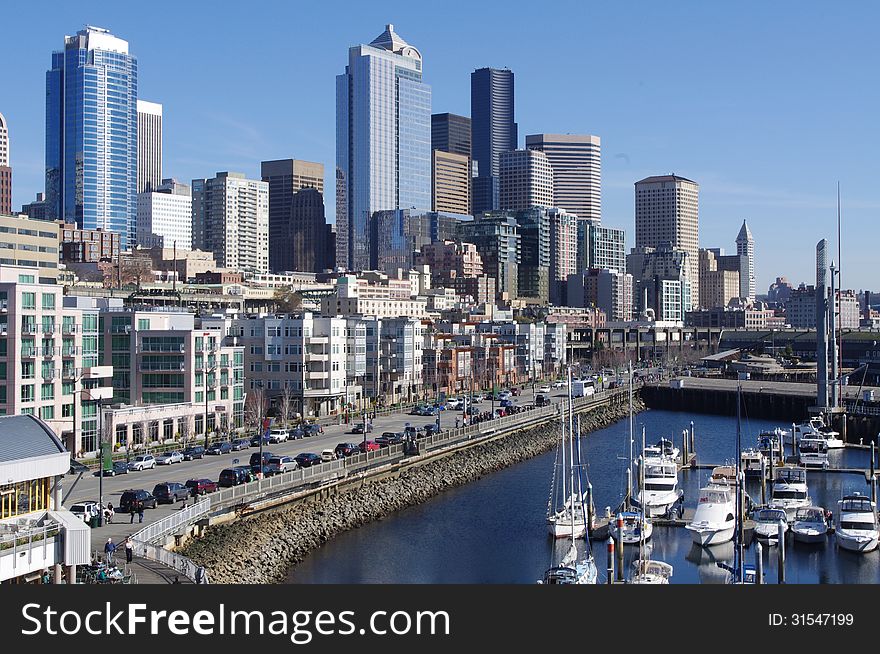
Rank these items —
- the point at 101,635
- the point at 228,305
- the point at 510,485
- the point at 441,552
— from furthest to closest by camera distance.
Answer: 1. the point at 228,305
2. the point at 510,485
3. the point at 441,552
4. the point at 101,635

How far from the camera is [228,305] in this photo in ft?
518

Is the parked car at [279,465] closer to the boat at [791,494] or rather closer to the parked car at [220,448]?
the parked car at [220,448]

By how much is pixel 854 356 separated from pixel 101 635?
189 metres

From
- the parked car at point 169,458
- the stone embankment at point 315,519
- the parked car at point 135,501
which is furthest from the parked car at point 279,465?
the parked car at point 135,501

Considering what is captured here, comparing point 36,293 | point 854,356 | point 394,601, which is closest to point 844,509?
point 394,601

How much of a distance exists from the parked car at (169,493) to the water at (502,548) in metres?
5.89

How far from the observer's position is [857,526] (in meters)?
46.7

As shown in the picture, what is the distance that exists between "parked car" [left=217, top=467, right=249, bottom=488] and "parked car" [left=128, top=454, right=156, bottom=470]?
18.5ft

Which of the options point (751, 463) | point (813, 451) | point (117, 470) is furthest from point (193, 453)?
point (813, 451)

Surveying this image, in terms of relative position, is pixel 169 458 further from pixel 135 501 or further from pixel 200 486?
pixel 135 501

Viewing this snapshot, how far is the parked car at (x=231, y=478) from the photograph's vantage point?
50906 mm

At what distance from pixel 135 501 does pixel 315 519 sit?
8242mm

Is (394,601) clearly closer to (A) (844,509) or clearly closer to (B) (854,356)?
(A) (844,509)

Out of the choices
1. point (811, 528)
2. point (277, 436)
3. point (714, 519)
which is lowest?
point (811, 528)
